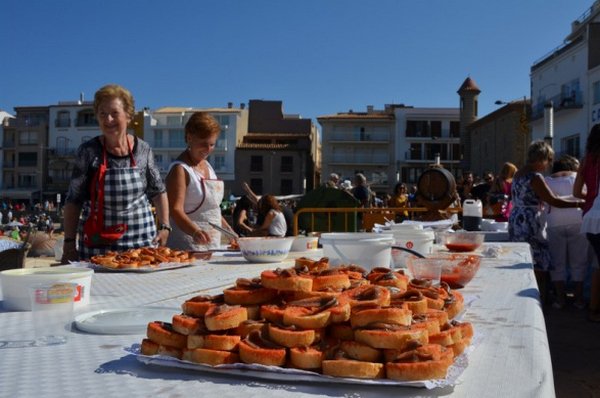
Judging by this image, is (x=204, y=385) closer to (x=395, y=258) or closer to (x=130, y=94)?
(x=395, y=258)

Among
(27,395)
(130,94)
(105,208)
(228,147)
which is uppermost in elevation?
(228,147)

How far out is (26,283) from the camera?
151 cm

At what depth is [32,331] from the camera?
Result: 1291 mm

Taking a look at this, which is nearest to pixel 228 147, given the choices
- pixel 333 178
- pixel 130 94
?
pixel 333 178

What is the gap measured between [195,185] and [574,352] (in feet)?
10.6

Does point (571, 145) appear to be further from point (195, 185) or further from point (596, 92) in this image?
point (195, 185)

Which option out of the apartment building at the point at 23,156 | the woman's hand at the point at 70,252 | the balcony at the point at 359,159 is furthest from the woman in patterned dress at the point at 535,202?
the apartment building at the point at 23,156

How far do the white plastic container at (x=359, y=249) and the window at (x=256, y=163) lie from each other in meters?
56.4

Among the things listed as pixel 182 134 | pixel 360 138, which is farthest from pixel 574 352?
pixel 182 134

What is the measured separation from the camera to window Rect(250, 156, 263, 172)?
5841 centimetres

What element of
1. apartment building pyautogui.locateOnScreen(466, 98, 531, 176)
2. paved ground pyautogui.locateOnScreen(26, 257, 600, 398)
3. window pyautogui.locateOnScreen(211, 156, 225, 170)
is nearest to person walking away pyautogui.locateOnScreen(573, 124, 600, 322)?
paved ground pyautogui.locateOnScreen(26, 257, 600, 398)

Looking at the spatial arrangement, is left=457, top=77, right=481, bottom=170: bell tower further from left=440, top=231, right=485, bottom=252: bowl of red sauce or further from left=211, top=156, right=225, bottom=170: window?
left=440, top=231, right=485, bottom=252: bowl of red sauce

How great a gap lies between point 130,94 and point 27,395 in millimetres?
2310

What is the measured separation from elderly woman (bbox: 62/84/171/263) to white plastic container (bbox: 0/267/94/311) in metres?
1.28
